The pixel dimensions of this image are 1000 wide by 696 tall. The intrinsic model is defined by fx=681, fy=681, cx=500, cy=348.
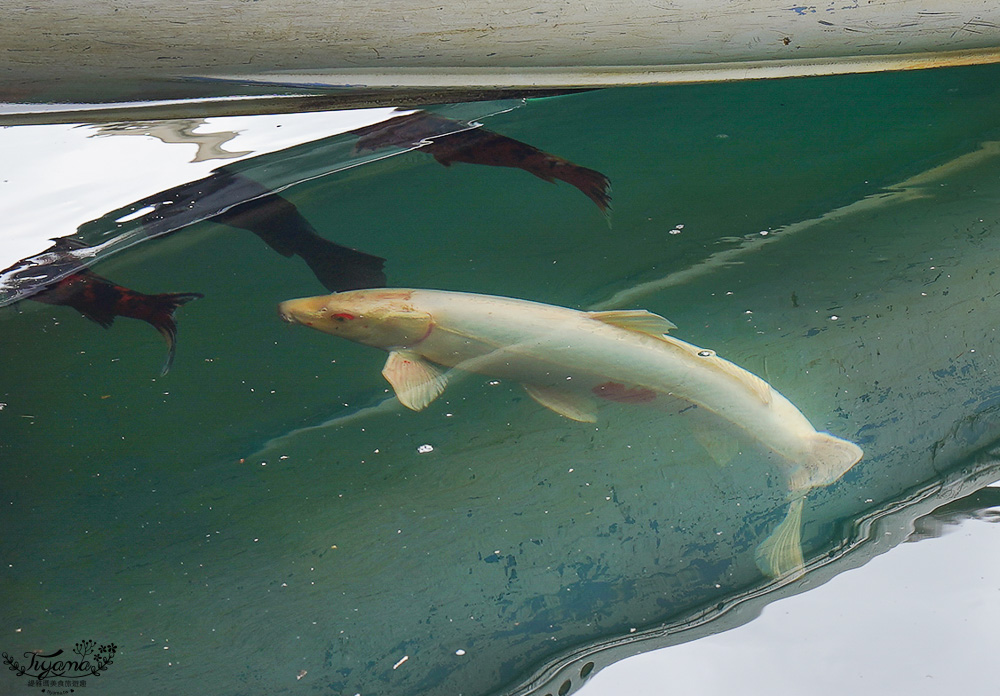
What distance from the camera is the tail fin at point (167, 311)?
172 centimetres

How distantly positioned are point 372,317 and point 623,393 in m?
0.62

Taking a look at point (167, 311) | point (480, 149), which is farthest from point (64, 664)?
point (480, 149)

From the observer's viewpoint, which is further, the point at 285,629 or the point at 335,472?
the point at 335,472

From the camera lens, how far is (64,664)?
149 cm

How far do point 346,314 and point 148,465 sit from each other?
604 mm

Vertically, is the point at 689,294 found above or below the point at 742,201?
below

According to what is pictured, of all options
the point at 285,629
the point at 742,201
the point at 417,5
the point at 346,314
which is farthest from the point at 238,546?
the point at 742,201

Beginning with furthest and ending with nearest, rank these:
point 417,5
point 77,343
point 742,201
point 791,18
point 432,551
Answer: point 742,201 < point 77,343 < point 432,551 < point 791,18 < point 417,5

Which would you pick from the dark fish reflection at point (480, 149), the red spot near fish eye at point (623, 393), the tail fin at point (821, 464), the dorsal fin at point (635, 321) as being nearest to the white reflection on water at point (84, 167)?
the dark fish reflection at point (480, 149)

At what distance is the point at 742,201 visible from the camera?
1.84 m

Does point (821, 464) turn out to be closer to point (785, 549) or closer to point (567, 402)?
point (785, 549)

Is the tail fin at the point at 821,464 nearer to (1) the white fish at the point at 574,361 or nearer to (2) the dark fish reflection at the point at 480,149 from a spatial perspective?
(1) the white fish at the point at 574,361

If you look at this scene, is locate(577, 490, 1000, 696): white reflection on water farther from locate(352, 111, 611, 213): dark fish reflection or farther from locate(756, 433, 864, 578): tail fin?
locate(352, 111, 611, 213): dark fish reflection

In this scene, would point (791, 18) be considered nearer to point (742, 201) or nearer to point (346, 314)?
point (742, 201)
